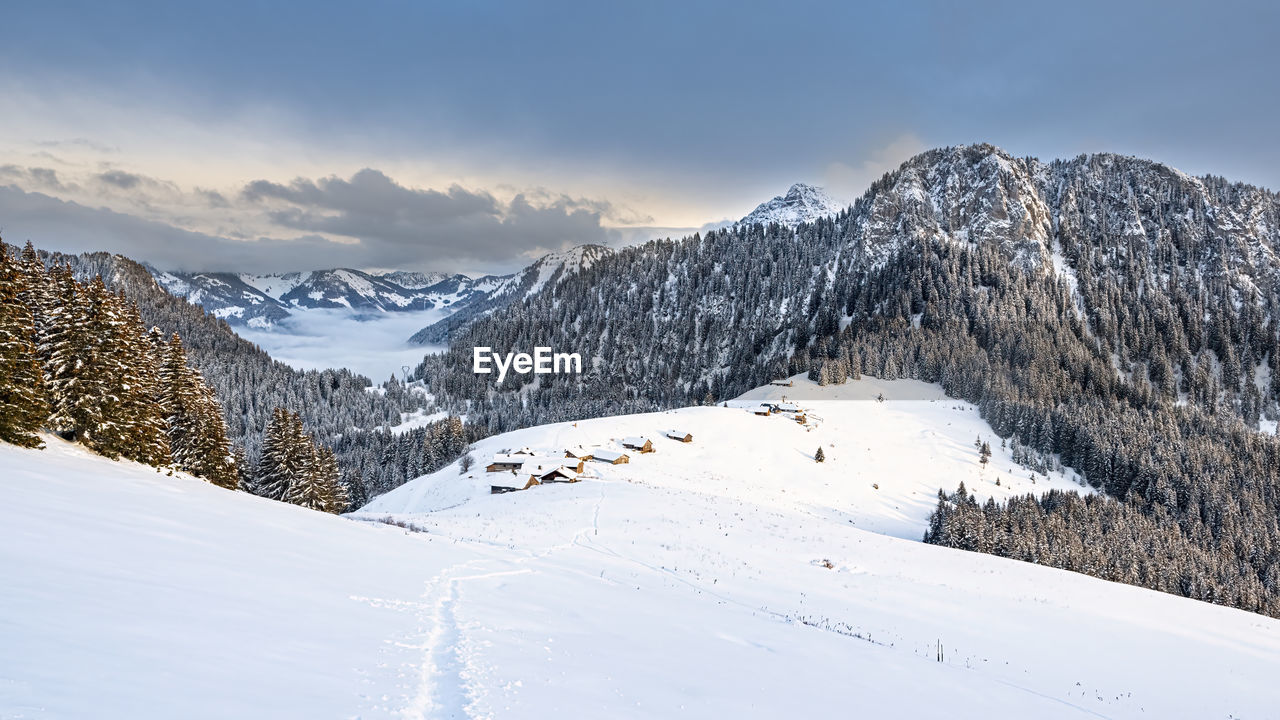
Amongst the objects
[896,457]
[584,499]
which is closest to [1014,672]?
[584,499]

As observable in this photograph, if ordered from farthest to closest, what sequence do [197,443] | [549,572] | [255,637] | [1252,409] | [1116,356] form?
[1116,356] < [1252,409] < [197,443] < [549,572] < [255,637]

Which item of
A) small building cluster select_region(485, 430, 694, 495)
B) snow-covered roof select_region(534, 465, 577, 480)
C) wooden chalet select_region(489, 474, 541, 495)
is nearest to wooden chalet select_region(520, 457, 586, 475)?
small building cluster select_region(485, 430, 694, 495)

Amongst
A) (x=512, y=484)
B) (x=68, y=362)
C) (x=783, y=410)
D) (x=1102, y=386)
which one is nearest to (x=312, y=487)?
(x=512, y=484)

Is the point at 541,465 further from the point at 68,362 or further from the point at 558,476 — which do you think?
the point at 68,362

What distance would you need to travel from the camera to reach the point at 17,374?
24.7 meters

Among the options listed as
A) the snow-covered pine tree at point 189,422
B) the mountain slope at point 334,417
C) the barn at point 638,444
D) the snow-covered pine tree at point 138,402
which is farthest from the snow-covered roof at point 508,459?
the mountain slope at point 334,417

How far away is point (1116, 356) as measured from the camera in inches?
6471

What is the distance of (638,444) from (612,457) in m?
6.90

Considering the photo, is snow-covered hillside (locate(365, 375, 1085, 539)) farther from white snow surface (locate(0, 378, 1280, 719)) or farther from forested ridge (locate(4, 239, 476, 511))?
white snow surface (locate(0, 378, 1280, 719))

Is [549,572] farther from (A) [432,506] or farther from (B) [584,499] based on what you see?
(A) [432,506]

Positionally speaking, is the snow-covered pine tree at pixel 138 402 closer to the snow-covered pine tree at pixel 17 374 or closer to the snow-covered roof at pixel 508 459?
the snow-covered pine tree at pixel 17 374

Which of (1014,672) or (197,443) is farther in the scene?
(197,443)

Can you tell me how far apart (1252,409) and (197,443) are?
211466 mm

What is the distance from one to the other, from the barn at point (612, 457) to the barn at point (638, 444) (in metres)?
4.75
